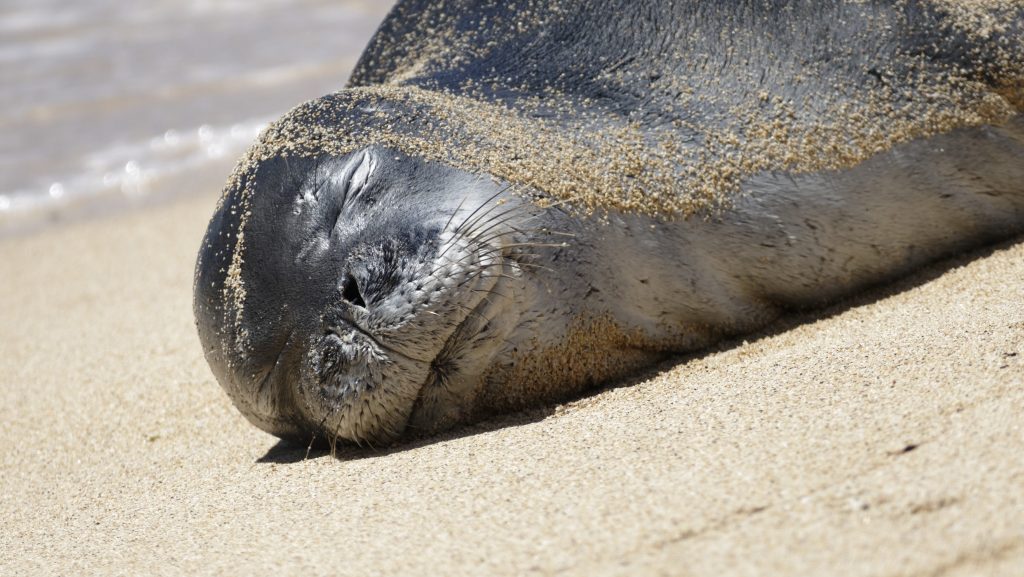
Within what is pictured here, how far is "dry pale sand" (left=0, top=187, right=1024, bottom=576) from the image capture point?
199 cm

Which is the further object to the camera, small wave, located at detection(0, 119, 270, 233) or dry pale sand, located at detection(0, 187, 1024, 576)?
small wave, located at detection(0, 119, 270, 233)

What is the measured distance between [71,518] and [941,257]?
255cm

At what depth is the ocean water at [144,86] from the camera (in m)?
7.37

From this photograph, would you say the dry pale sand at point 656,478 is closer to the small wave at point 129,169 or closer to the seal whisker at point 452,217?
the seal whisker at point 452,217

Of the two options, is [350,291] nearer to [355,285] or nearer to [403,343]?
[355,285]

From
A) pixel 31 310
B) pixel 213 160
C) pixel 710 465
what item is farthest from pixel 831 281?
pixel 213 160

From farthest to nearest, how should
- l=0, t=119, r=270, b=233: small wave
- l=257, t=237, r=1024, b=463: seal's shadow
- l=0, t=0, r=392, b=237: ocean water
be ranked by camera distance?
l=0, t=0, r=392, b=237: ocean water, l=0, t=119, r=270, b=233: small wave, l=257, t=237, r=1024, b=463: seal's shadow

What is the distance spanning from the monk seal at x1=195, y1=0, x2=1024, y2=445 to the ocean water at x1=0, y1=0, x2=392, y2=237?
424cm

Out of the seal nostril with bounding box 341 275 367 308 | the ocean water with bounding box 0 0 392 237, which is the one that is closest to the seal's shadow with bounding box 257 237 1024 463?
the seal nostril with bounding box 341 275 367 308

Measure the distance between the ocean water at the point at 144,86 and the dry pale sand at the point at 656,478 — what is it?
3.86 metres

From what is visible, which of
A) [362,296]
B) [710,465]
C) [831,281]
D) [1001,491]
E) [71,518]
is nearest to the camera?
[1001,491]

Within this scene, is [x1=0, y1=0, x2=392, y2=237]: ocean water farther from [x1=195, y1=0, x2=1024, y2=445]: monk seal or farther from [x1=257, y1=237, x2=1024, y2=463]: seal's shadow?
[x1=257, y1=237, x2=1024, y2=463]: seal's shadow

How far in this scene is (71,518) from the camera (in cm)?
297

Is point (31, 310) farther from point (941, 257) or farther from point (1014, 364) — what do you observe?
point (1014, 364)
